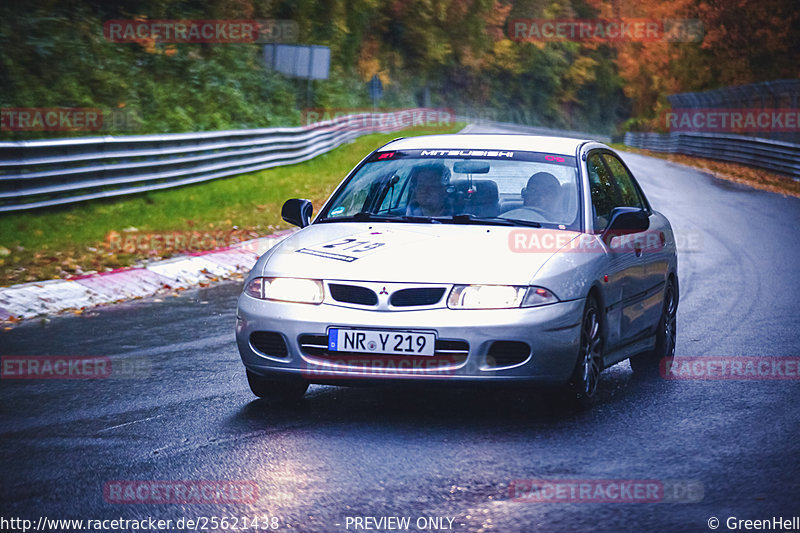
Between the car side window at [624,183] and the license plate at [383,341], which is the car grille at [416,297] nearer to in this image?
the license plate at [383,341]

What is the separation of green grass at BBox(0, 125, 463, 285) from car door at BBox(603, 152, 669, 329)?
6.25 meters

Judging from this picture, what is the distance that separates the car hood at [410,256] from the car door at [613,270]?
0.38 meters

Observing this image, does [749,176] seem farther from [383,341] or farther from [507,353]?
[383,341]

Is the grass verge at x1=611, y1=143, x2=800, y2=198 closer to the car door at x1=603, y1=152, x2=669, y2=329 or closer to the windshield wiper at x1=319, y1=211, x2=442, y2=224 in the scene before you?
the car door at x1=603, y1=152, x2=669, y2=329

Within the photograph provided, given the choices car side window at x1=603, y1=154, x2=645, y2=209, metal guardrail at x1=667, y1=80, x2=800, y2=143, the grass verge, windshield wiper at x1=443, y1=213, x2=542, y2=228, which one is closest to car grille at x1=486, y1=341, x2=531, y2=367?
windshield wiper at x1=443, y1=213, x2=542, y2=228

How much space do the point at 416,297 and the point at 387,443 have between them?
783 mm

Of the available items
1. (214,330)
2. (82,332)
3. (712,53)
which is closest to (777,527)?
(214,330)

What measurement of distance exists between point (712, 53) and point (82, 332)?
52930mm

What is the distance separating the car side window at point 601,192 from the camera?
7.08 metres

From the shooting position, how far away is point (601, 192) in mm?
7348

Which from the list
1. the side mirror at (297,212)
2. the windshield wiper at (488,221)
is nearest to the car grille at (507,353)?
the windshield wiper at (488,221)

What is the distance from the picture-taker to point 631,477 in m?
4.97

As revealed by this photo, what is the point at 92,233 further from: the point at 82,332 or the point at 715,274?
the point at 715,274

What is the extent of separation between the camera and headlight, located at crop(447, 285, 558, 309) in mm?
5828
